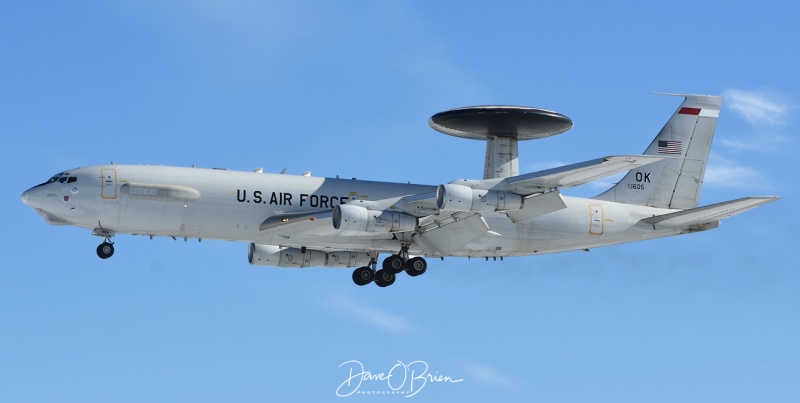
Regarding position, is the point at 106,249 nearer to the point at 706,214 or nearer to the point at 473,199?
the point at 473,199

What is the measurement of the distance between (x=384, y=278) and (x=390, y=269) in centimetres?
162

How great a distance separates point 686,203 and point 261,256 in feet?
72.0

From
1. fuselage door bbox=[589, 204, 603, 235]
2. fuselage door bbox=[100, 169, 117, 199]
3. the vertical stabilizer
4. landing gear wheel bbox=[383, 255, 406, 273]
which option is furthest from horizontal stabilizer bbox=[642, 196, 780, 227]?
fuselage door bbox=[100, 169, 117, 199]

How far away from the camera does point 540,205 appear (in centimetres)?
5656

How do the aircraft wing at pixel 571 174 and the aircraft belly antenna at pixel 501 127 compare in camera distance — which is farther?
the aircraft belly antenna at pixel 501 127

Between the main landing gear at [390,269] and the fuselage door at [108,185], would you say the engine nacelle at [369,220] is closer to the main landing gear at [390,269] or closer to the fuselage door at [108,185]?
the main landing gear at [390,269]

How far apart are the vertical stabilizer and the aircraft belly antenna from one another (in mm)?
5131

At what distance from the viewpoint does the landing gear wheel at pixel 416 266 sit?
2349 inches

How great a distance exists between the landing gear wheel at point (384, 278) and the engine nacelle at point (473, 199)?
7.58 m

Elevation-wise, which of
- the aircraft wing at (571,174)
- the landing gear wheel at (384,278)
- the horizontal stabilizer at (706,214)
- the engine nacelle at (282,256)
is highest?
the aircraft wing at (571,174)

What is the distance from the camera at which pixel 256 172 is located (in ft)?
193

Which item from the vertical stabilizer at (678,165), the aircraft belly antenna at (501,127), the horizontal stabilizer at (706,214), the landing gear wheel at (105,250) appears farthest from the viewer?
the vertical stabilizer at (678,165)

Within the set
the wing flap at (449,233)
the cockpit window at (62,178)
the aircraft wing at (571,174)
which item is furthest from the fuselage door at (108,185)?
the aircraft wing at (571,174)

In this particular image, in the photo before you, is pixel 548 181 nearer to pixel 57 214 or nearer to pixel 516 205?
pixel 516 205
